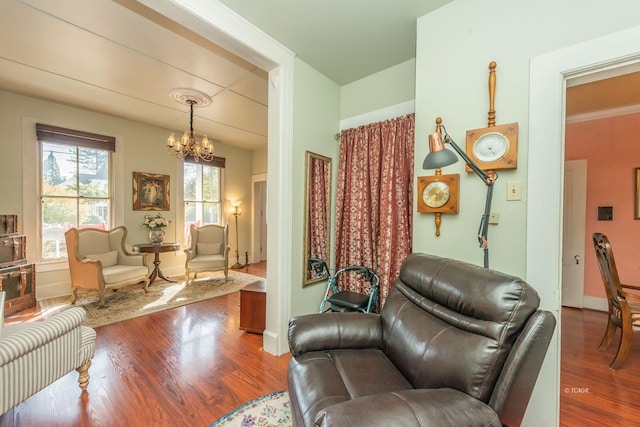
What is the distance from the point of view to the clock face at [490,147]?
65.4 inches

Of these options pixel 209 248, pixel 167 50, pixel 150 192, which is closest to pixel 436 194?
pixel 167 50

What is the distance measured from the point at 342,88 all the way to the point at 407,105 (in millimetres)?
906

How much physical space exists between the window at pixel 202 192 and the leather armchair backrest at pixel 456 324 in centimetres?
504

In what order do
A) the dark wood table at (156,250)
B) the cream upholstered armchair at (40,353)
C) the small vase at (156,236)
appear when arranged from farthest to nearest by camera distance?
the small vase at (156,236) < the dark wood table at (156,250) < the cream upholstered armchair at (40,353)

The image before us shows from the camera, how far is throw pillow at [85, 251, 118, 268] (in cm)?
385

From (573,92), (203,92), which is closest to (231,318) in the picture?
(203,92)

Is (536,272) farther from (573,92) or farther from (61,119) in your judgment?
(61,119)

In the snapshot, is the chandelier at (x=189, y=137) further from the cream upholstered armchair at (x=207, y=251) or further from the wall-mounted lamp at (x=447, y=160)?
the wall-mounted lamp at (x=447, y=160)

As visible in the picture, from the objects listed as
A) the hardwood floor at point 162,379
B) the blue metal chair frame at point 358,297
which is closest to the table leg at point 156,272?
the hardwood floor at point 162,379

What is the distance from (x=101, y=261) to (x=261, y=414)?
356 cm

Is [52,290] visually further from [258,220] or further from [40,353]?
[258,220]

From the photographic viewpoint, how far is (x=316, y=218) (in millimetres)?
2852

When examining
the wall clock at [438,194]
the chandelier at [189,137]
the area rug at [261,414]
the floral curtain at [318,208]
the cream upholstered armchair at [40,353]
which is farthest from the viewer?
the chandelier at [189,137]

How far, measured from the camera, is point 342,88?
3135 mm
